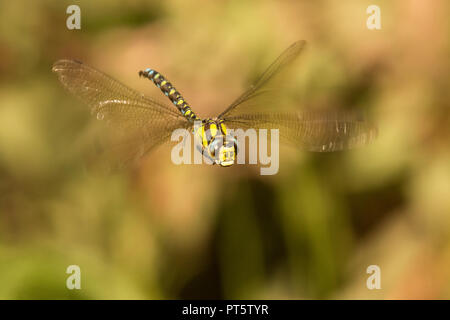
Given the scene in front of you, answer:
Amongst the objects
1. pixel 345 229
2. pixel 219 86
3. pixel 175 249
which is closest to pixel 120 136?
pixel 219 86

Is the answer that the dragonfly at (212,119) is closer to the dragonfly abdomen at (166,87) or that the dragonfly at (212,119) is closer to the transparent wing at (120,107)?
the transparent wing at (120,107)

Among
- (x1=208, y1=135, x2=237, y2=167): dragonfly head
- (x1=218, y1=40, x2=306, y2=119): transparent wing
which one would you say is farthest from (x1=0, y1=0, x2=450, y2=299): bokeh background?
(x1=208, y1=135, x2=237, y2=167): dragonfly head

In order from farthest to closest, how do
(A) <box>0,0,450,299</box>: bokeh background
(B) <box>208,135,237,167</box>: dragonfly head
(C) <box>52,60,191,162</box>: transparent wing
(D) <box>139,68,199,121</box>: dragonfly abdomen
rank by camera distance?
(A) <box>0,0,450,299</box>: bokeh background, (D) <box>139,68,199,121</box>: dragonfly abdomen, (C) <box>52,60,191,162</box>: transparent wing, (B) <box>208,135,237,167</box>: dragonfly head

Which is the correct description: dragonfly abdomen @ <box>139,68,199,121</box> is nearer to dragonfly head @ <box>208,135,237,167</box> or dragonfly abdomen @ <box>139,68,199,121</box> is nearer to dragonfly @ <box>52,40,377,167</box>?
dragonfly @ <box>52,40,377,167</box>

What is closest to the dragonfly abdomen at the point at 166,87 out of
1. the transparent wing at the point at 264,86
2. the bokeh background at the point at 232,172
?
the bokeh background at the point at 232,172

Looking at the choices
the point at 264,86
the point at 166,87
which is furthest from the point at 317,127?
the point at 166,87

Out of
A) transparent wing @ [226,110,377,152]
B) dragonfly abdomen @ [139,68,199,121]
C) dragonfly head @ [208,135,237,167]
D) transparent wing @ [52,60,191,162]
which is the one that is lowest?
dragonfly head @ [208,135,237,167]

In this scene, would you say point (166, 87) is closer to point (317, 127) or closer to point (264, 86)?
point (264, 86)
